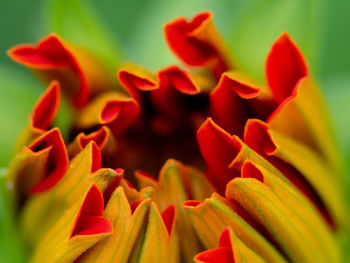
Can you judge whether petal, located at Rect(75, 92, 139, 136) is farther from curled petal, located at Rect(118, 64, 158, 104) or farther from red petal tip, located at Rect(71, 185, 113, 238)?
red petal tip, located at Rect(71, 185, 113, 238)

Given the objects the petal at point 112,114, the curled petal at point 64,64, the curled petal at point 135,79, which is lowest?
the petal at point 112,114

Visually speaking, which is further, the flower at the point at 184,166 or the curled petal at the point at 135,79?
the curled petal at the point at 135,79

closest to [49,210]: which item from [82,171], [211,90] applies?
[82,171]

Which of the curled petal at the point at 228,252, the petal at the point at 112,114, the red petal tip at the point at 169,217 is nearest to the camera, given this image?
the curled petal at the point at 228,252

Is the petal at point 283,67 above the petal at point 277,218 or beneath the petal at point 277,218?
above

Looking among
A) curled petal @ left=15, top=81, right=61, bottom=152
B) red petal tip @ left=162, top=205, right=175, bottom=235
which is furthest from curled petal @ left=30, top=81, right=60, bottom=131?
red petal tip @ left=162, top=205, right=175, bottom=235

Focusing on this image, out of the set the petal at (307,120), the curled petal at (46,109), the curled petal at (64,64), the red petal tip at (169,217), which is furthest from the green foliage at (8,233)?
the petal at (307,120)

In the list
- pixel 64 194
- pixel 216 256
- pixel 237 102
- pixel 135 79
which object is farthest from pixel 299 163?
pixel 64 194

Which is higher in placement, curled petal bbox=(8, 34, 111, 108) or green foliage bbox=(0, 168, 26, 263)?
curled petal bbox=(8, 34, 111, 108)

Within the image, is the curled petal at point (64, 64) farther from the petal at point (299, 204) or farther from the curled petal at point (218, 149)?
the petal at point (299, 204)
